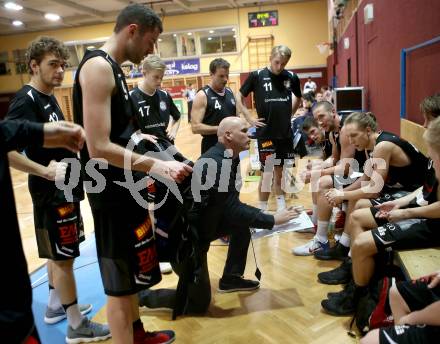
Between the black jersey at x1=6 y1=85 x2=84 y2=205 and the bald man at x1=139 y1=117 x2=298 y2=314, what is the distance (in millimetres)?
842

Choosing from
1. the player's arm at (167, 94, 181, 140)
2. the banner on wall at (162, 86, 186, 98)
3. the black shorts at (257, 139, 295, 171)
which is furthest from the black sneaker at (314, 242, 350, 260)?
the banner on wall at (162, 86, 186, 98)

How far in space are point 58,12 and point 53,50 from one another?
18.1 meters

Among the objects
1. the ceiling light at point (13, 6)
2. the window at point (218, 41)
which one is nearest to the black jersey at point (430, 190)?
the ceiling light at point (13, 6)

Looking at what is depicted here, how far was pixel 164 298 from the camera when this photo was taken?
2.89 m

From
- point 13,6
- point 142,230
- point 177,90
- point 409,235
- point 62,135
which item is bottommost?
point 409,235

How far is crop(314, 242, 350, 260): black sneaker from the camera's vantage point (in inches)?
133

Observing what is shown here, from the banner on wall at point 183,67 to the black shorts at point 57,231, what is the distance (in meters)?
18.8

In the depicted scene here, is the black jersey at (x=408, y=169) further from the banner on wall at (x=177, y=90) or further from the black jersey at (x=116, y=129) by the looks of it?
the banner on wall at (x=177, y=90)

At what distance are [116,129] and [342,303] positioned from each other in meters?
1.88

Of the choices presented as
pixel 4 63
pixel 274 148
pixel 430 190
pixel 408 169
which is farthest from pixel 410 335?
pixel 4 63

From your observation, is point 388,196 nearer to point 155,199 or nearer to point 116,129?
point 155,199

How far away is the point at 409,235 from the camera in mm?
2209

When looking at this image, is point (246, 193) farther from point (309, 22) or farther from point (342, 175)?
point (309, 22)

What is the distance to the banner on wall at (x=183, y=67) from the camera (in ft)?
66.9
